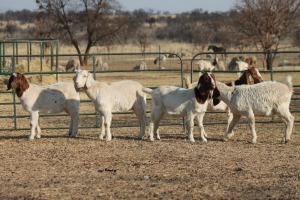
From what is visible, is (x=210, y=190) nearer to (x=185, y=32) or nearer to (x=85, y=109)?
(x=85, y=109)

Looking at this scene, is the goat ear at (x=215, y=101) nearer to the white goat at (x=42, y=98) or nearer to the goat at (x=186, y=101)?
the goat at (x=186, y=101)

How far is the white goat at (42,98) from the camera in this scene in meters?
13.5

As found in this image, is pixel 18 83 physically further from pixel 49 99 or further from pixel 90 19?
pixel 90 19

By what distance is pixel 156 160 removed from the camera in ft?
36.3

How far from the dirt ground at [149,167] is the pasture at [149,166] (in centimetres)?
1

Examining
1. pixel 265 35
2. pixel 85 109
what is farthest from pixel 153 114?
pixel 265 35

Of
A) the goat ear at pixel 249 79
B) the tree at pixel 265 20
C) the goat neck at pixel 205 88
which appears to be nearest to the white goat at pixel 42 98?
the goat neck at pixel 205 88

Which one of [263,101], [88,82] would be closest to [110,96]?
[88,82]

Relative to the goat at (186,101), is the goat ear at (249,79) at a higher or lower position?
higher

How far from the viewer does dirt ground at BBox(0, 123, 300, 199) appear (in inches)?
346

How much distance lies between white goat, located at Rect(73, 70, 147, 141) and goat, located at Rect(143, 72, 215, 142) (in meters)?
0.55

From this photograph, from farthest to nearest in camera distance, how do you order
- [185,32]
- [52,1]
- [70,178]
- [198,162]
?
[185,32]
[52,1]
[198,162]
[70,178]

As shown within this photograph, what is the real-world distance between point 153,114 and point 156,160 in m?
2.25

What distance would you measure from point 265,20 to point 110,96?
26.9 metres
